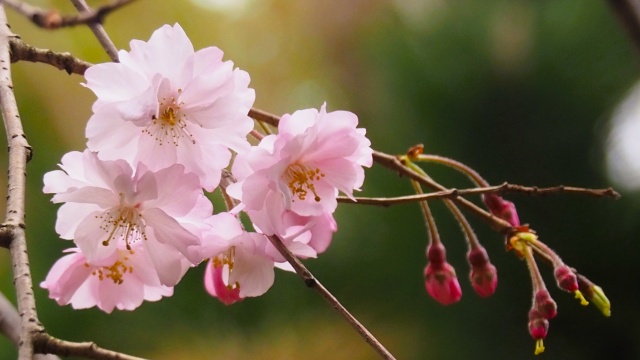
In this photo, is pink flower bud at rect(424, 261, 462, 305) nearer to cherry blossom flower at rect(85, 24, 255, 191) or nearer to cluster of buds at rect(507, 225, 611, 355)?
cluster of buds at rect(507, 225, 611, 355)

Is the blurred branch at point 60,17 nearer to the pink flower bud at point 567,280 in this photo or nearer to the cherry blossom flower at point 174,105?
the cherry blossom flower at point 174,105

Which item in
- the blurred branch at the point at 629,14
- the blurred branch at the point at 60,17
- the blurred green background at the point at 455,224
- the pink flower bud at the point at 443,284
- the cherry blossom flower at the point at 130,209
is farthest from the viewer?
the blurred green background at the point at 455,224

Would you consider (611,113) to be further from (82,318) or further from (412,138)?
(82,318)

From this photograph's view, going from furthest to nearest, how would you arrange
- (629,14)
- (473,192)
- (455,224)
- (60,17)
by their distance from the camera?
(455,224)
(629,14)
(473,192)
(60,17)

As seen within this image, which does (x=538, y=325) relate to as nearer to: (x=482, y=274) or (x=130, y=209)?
(x=482, y=274)

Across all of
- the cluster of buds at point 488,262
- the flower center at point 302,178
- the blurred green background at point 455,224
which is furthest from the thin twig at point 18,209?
the blurred green background at point 455,224

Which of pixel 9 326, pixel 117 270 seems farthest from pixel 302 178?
pixel 9 326

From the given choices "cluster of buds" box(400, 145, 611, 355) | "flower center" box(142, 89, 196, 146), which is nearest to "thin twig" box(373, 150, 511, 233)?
"cluster of buds" box(400, 145, 611, 355)
